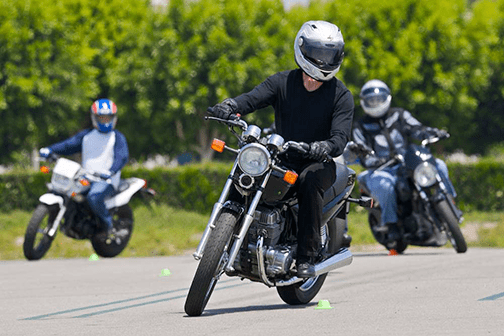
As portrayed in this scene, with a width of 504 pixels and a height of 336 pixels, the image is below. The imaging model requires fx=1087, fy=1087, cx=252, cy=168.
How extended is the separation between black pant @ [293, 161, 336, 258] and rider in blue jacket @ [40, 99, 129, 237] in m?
7.10

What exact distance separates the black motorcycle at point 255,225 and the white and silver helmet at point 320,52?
64 centimetres

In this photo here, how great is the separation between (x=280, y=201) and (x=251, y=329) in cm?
140

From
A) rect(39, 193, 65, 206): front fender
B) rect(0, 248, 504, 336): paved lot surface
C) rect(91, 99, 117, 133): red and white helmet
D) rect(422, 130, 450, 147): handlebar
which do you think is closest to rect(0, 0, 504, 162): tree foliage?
Result: rect(91, 99, 117, 133): red and white helmet

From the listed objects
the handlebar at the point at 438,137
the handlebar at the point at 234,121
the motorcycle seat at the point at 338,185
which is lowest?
the handlebar at the point at 438,137

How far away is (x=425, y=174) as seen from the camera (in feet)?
43.7

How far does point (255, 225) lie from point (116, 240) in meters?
7.54

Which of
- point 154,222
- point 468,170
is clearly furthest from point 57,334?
point 468,170

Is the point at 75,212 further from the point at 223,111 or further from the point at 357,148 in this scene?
the point at 223,111

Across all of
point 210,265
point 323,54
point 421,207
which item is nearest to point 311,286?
point 210,265

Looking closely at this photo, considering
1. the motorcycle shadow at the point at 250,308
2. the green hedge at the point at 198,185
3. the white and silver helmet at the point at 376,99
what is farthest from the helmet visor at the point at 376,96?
the green hedge at the point at 198,185

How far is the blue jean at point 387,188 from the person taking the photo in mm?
13508

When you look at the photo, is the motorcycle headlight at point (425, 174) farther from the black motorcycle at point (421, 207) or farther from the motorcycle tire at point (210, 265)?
the motorcycle tire at point (210, 265)

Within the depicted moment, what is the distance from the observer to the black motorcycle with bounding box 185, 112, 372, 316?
6.83 meters

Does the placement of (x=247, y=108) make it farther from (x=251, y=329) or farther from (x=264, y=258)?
(x=251, y=329)
